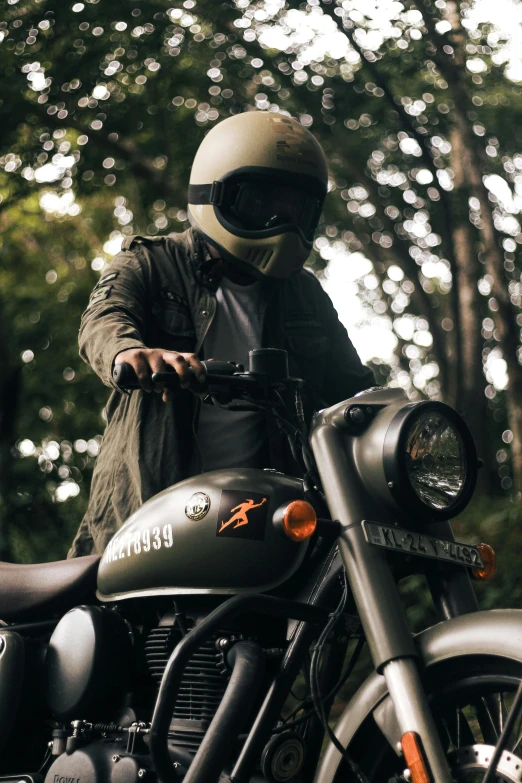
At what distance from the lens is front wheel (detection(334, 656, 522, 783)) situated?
181 cm

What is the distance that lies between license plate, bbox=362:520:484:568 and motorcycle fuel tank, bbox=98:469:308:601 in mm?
252

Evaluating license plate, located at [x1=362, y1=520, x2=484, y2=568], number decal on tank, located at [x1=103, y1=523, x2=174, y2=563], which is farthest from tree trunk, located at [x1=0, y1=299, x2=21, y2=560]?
license plate, located at [x1=362, y1=520, x2=484, y2=568]

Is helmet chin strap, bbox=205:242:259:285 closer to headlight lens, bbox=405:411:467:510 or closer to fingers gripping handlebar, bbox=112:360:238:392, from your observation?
fingers gripping handlebar, bbox=112:360:238:392

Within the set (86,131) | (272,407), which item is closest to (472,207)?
(86,131)

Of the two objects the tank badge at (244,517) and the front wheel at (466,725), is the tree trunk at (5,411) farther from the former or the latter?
the front wheel at (466,725)

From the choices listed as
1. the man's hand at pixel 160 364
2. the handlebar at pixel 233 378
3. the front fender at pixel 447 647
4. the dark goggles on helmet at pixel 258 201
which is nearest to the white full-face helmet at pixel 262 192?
the dark goggles on helmet at pixel 258 201

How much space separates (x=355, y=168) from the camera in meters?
8.83

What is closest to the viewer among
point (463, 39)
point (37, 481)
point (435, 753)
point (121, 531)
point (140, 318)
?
point (435, 753)

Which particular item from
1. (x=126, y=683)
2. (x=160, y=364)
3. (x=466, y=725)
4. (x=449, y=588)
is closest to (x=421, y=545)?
(x=449, y=588)

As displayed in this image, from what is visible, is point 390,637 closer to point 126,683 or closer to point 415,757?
point 415,757

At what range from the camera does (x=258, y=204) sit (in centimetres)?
285

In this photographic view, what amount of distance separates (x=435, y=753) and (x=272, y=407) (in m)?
0.88

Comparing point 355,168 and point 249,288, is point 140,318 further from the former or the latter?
point 355,168

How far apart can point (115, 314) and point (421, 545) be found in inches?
41.4
